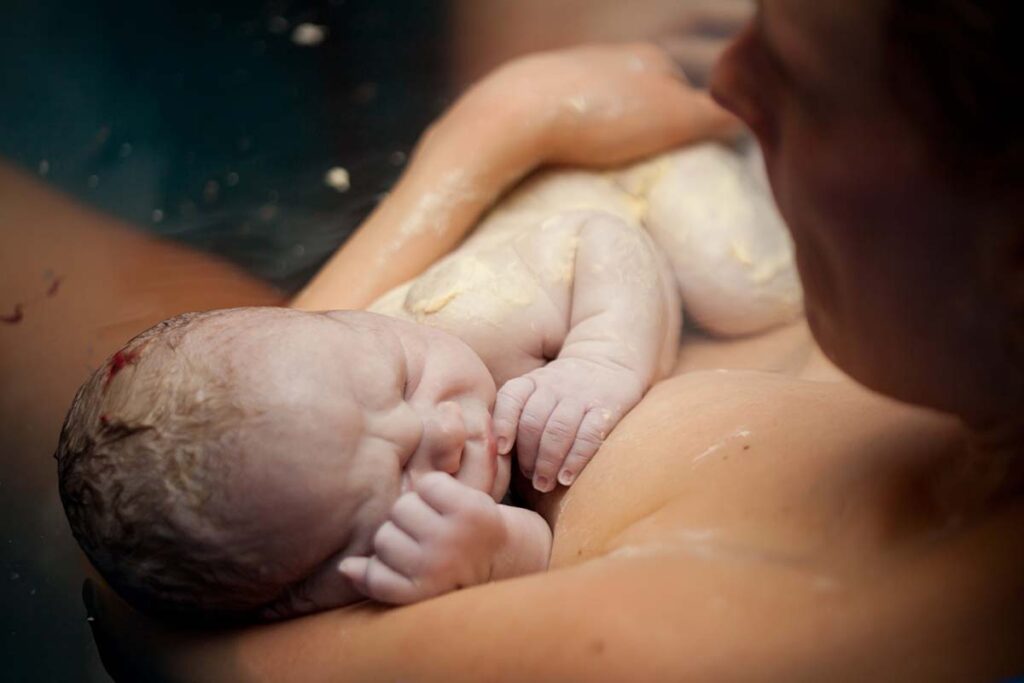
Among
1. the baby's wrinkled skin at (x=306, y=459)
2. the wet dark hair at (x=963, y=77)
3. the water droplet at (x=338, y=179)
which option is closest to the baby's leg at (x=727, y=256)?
the baby's wrinkled skin at (x=306, y=459)

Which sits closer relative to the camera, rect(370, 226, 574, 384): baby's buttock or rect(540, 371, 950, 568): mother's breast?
rect(540, 371, 950, 568): mother's breast

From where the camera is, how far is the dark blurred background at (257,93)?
4.49 feet

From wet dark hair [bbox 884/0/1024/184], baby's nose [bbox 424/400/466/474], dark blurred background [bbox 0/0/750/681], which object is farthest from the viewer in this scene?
dark blurred background [bbox 0/0/750/681]

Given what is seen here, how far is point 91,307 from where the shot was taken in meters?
1.18

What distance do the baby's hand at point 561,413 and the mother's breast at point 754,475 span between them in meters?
0.02

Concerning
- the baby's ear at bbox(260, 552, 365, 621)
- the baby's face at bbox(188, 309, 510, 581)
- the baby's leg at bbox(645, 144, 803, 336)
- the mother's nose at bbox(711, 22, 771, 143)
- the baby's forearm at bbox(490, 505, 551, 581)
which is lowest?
the baby's leg at bbox(645, 144, 803, 336)

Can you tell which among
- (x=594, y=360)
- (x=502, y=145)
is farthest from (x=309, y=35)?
(x=594, y=360)

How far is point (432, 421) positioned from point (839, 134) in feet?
1.44

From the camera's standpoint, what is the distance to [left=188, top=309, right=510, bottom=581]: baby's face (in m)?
0.75

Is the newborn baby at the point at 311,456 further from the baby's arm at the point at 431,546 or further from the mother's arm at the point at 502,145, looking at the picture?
the mother's arm at the point at 502,145

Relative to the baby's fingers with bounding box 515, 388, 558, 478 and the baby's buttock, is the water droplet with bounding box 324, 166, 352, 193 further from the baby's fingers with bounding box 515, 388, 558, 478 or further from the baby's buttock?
the baby's fingers with bounding box 515, 388, 558, 478

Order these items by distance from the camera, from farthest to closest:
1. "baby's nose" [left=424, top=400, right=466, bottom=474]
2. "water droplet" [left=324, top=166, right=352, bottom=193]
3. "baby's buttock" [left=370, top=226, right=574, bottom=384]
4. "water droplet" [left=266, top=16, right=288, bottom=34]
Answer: "water droplet" [left=266, top=16, right=288, bottom=34]
"water droplet" [left=324, top=166, right=352, bottom=193]
"baby's buttock" [left=370, top=226, right=574, bottom=384]
"baby's nose" [left=424, top=400, right=466, bottom=474]

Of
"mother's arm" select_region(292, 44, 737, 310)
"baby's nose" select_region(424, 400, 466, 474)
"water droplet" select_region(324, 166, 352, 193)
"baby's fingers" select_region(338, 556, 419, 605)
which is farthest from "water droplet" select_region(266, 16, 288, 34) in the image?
"baby's fingers" select_region(338, 556, 419, 605)

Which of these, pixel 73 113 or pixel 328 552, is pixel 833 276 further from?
pixel 73 113
